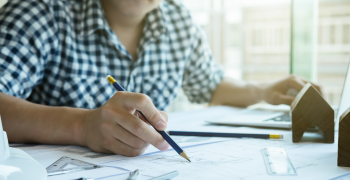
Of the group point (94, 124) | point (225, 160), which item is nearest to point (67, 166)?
point (94, 124)

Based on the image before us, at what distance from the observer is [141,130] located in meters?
0.46

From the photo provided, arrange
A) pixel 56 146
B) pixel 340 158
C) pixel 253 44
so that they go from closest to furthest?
pixel 340 158
pixel 56 146
pixel 253 44

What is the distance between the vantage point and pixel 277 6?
2.87m

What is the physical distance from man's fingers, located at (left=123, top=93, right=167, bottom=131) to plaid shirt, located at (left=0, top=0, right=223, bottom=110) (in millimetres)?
357

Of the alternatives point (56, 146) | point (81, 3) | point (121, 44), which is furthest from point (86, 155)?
point (81, 3)

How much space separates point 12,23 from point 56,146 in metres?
0.36

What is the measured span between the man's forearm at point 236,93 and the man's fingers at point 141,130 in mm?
594

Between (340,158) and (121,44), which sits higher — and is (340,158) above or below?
below

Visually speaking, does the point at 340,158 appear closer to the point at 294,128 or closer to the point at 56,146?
the point at 294,128

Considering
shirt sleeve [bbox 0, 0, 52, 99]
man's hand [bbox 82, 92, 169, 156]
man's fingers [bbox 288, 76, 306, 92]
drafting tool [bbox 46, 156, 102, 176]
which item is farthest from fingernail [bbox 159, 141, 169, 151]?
man's fingers [bbox 288, 76, 306, 92]

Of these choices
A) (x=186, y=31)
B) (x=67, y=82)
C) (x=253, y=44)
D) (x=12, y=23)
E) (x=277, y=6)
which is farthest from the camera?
(x=253, y=44)

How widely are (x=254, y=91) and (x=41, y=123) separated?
0.67 metres

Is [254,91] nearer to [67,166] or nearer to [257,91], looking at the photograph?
[257,91]

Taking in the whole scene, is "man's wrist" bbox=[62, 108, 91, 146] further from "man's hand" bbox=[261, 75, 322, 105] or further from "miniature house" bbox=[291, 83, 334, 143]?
"man's hand" bbox=[261, 75, 322, 105]
